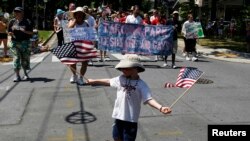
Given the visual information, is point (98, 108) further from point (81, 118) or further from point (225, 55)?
point (225, 55)

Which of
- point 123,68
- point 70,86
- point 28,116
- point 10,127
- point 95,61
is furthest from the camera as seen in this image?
point 95,61

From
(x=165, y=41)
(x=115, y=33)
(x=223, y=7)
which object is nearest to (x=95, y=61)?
(x=115, y=33)

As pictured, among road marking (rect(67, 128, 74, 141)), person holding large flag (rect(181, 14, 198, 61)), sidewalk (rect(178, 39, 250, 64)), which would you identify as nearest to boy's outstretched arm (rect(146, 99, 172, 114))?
road marking (rect(67, 128, 74, 141))

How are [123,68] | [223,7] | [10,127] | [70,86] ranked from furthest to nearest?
[223,7]
[70,86]
[10,127]
[123,68]

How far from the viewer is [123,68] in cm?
492

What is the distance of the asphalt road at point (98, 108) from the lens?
6.92 m

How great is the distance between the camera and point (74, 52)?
9.52m

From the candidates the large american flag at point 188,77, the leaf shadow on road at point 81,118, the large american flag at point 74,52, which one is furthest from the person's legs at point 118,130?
the large american flag at point 74,52

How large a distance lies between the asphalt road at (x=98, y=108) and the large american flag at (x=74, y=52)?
30.9 inches

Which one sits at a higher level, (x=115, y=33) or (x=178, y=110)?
(x=115, y=33)

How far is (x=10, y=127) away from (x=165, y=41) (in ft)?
28.0

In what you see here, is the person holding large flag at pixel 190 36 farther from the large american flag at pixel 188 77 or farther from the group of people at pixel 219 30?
the group of people at pixel 219 30

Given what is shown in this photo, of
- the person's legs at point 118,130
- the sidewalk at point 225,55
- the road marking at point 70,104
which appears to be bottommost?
the sidewalk at point 225,55

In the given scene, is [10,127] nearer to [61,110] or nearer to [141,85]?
[61,110]
